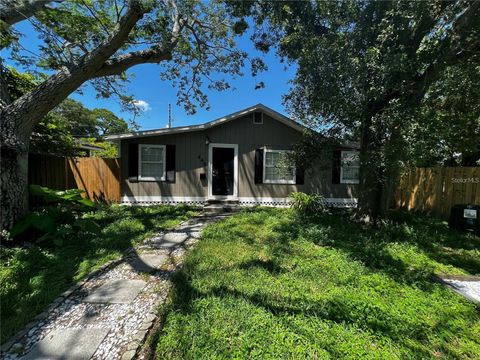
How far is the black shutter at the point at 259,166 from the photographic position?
9.17m

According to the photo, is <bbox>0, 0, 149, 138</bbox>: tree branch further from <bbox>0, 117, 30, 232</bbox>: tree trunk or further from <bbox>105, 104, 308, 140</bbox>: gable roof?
<bbox>105, 104, 308, 140</bbox>: gable roof

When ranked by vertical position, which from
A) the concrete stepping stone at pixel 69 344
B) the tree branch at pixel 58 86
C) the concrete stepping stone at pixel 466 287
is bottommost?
the concrete stepping stone at pixel 466 287

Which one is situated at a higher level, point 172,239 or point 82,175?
point 82,175

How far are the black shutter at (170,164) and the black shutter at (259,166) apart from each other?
3.16m

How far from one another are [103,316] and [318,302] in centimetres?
238

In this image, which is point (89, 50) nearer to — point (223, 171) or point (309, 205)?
point (223, 171)

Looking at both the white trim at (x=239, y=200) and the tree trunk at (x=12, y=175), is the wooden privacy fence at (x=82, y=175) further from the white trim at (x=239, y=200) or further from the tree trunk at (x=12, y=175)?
the tree trunk at (x=12, y=175)

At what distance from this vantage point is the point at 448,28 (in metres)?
4.67

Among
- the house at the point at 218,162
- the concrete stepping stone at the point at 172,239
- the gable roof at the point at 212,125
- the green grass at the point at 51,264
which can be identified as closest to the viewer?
the green grass at the point at 51,264

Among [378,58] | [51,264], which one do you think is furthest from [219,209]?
[378,58]

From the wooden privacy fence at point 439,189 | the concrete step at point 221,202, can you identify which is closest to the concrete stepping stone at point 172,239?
the concrete step at point 221,202

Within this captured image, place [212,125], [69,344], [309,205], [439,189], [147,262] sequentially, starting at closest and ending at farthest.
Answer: [69,344] < [147,262] < [439,189] < [309,205] < [212,125]

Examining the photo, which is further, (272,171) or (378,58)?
(272,171)

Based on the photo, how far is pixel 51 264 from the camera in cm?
366
